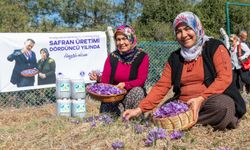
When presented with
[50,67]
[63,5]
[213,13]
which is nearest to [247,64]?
[50,67]

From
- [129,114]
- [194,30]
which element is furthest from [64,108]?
[194,30]

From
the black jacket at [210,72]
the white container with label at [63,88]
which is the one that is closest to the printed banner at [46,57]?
the white container with label at [63,88]

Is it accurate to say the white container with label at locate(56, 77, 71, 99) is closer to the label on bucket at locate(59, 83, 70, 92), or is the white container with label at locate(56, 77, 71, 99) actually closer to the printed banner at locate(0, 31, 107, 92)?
the label on bucket at locate(59, 83, 70, 92)

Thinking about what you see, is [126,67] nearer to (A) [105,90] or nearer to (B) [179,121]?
(A) [105,90]

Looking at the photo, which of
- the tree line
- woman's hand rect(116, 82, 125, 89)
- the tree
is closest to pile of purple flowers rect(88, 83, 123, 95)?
woman's hand rect(116, 82, 125, 89)

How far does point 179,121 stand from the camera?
341cm

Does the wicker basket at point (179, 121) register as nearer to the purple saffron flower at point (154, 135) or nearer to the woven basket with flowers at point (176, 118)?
the woven basket with flowers at point (176, 118)

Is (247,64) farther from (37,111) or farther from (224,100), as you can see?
(224,100)

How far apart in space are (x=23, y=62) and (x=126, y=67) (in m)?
2.92

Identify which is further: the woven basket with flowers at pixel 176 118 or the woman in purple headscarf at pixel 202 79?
the woman in purple headscarf at pixel 202 79

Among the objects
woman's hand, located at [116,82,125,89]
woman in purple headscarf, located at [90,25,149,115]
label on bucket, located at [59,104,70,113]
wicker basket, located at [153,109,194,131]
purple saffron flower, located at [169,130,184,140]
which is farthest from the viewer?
label on bucket, located at [59,104,70,113]

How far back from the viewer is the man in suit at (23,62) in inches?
286

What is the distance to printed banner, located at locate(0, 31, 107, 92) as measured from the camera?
721 cm

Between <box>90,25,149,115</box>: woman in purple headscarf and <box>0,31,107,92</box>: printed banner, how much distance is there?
8.75 ft
